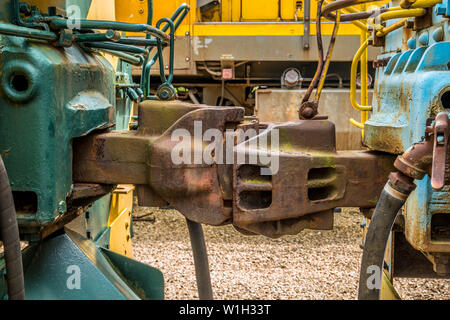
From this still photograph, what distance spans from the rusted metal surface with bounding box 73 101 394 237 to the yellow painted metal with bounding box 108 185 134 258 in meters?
1.36

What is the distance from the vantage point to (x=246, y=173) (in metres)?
1.39

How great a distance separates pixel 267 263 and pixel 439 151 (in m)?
2.50

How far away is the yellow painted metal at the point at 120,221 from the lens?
2.85 m

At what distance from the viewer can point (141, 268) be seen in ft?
6.21

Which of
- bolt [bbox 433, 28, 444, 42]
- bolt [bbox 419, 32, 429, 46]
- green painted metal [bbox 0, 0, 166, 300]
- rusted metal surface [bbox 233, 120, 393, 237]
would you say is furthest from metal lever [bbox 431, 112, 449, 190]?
green painted metal [bbox 0, 0, 166, 300]

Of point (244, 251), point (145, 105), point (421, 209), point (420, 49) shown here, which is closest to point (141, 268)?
point (145, 105)

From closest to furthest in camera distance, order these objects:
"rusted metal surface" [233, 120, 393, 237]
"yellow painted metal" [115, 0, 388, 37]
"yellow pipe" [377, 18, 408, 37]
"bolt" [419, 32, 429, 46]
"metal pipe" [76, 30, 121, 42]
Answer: "rusted metal surface" [233, 120, 393, 237] → "metal pipe" [76, 30, 121, 42] → "bolt" [419, 32, 429, 46] → "yellow pipe" [377, 18, 408, 37] → "yellow painted metal" [115, 0, 388, 37]

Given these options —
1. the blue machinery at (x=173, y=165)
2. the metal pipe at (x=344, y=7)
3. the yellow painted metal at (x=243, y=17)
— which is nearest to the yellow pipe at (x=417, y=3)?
the blue machinery at (x=173, y=165)

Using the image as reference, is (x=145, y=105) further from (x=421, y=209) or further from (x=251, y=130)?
(x=421, y=209)

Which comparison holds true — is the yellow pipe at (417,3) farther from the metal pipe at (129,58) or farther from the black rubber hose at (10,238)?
the black rubber hose at (10,238)

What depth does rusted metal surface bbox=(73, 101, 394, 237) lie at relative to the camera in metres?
1.37

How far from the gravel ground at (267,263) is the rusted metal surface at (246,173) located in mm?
1664

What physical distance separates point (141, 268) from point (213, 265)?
164 cm

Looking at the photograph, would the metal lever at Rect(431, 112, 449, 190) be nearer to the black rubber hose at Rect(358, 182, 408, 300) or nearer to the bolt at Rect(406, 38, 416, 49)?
the black rubber hose at Rect(358, 182, 408, 300)
